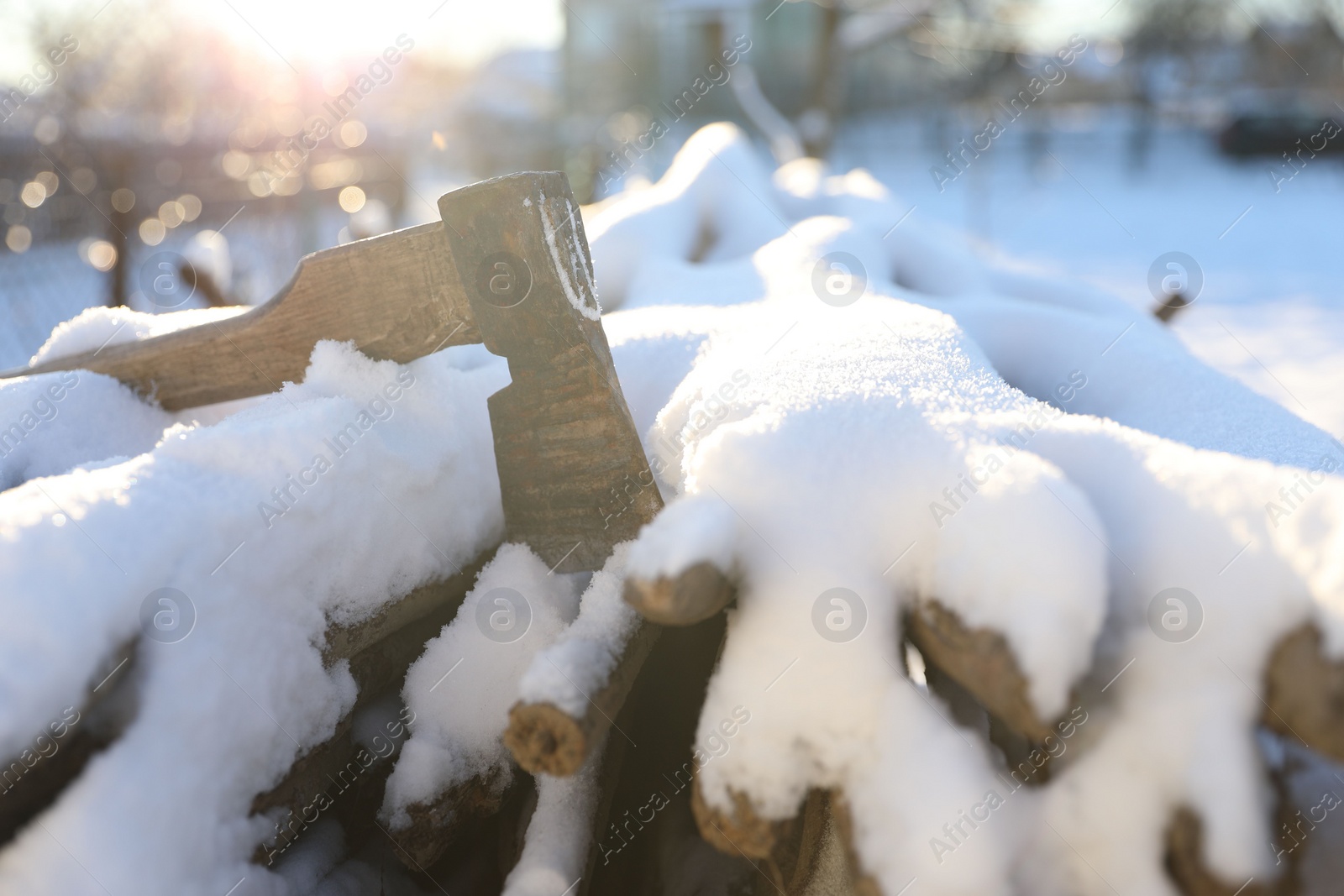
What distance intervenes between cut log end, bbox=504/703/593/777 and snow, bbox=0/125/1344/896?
0.08 ft

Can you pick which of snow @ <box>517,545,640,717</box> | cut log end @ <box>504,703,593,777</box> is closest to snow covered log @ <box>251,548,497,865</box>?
snow @ <box>517,545,640,717</box>

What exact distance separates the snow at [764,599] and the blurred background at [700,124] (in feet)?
7.93

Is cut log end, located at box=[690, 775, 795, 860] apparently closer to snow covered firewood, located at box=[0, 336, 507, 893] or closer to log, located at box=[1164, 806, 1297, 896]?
log, located at box=[1164, 806, 1297, 896]

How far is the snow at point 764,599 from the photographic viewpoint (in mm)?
1073

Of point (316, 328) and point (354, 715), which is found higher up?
point (316, 328)

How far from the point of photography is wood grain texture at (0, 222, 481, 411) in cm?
164

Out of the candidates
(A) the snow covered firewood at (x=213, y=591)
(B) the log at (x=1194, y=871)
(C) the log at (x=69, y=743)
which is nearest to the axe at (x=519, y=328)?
(A) the snow covered firewood at (x=213, y=591)

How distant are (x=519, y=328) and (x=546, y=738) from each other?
777 mm

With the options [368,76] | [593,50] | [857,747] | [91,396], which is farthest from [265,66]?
[857,747]

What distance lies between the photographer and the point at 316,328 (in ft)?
5.82

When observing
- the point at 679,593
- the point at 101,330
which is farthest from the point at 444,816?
the point at 101,330

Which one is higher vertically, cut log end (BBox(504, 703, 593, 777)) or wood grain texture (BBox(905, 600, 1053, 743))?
cut log end (BBox(504, 703, 593, 777))

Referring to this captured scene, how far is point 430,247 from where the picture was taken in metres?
1.61

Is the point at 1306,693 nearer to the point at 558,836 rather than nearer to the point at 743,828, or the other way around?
the point at 743,828
